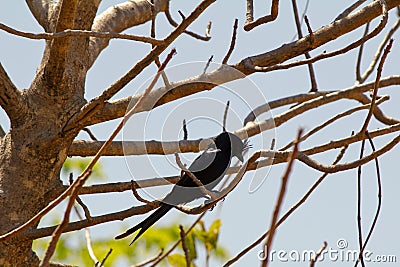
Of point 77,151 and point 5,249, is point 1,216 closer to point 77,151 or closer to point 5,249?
point 5,249

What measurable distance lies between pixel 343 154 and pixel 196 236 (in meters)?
0.76

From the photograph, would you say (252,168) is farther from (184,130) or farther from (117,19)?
(117,19)

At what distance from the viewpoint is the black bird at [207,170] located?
3.04 m

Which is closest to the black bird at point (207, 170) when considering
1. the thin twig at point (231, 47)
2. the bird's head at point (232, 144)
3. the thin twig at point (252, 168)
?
the bird's head at point (232, 144)

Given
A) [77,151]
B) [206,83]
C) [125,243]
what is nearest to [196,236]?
[77,151]

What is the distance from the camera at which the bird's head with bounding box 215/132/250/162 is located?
10.8 ft

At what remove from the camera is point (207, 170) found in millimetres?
3479

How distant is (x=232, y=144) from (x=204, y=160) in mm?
271

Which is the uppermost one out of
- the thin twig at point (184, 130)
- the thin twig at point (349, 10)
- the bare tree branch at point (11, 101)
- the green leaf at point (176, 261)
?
the thin twig at point (349, 10)

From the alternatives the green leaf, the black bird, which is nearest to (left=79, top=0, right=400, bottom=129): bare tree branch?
the black bird

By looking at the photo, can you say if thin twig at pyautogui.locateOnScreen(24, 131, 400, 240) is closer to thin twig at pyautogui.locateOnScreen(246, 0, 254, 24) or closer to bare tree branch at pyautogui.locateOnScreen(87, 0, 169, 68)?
thin twig at pyautogui.locateOnScreen(246, 0, 254, 24)

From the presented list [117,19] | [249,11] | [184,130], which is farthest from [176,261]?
[117,19]

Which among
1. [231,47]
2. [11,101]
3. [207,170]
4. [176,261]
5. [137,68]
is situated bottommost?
[176,261]

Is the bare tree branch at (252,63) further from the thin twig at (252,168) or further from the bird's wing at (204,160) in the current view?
the bird's wing at (204,160)
